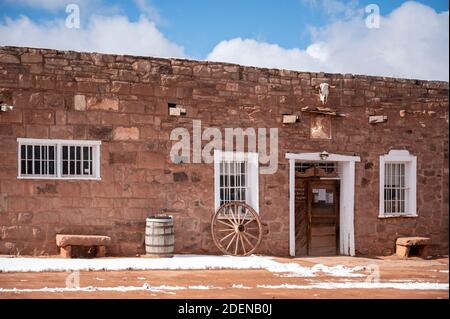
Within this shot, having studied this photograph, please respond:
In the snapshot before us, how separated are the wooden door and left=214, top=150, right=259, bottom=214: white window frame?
1780 mm

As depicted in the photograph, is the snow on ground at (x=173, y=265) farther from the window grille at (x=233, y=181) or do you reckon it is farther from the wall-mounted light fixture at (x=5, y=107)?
the wall-mounted light fixture at (x=5, y=107)

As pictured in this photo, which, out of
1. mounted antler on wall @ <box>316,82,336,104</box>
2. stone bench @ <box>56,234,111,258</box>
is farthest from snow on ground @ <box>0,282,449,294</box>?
mounted antler on wall @ <box>316,82,336,104</box>

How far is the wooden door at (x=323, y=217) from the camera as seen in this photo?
1445cm

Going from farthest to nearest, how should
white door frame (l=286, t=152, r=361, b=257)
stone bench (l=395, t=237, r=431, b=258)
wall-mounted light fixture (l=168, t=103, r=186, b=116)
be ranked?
stone bench (l=395, t=237, r=431, b=258)
white door frame (l=286, t=152, r=361, b=257)
wall-mounted light fixture (l=168, t=103, r=186, b=116)

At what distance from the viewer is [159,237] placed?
38.5 ft

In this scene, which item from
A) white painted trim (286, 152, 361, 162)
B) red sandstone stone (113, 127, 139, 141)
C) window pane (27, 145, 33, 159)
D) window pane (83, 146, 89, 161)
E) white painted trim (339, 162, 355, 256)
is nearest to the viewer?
window pane (27, 145, 33, 159)

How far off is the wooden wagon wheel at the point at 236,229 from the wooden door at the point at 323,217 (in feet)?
6.23

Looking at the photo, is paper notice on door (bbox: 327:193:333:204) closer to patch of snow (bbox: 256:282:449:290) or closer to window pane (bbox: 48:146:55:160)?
patch of snow (bbox: 256:282:449:290)

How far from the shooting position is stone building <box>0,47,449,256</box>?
11.6m

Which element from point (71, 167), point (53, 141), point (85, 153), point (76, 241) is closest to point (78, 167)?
point (71, 167)

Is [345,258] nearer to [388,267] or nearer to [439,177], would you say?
[388,267]

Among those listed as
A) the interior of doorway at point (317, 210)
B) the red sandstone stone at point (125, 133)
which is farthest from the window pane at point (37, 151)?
the interior of doorway at point (317, 210)

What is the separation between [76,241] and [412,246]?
8.12 m
